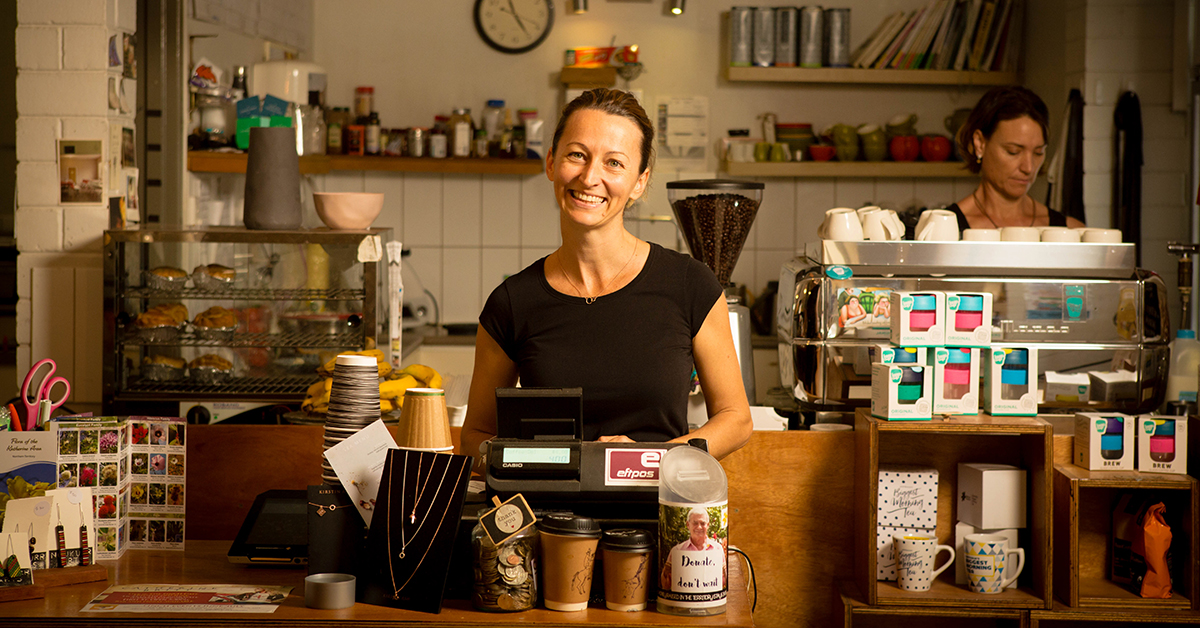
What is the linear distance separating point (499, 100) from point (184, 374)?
231 centimetres

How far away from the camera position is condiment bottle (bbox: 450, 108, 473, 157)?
15.5 feet

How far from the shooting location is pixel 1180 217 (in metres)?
3.90

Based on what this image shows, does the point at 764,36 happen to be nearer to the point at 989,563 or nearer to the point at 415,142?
the point at 415,142

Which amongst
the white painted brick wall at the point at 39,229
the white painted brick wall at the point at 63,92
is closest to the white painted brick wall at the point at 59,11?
the white painted brick wall at the point at 63,92

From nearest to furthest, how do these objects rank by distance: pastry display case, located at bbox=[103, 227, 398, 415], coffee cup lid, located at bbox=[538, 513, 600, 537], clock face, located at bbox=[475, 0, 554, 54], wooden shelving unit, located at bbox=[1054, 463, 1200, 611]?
coffee cup lid, located at bbox=[538, 513, 600, 537], wooden shelving unit, located at bbox=[1054, 463, 1200, 611], pastry display case, located at bbox=[103, 227, 398, 415], clock face, located at bbox=[475, 0, 554, 54]

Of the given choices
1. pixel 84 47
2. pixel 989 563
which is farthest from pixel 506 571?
pixel 84 47

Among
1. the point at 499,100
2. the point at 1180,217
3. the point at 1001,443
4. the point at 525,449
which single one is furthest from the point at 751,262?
the point at 525,449

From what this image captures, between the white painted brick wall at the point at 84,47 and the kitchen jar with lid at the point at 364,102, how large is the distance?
6.09 feet

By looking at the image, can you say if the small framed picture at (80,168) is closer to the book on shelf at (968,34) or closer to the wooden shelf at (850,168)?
the wooden shelf at (850,168)

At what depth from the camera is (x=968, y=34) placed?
4684mm

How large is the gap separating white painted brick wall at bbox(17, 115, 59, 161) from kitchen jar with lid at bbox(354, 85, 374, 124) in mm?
1904

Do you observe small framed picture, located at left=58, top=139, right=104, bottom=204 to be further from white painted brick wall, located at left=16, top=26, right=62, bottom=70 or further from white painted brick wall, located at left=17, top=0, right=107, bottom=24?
white painted brick wall, located at left=17, top=0, right=107, bottom=24

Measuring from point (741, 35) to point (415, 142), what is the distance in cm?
159

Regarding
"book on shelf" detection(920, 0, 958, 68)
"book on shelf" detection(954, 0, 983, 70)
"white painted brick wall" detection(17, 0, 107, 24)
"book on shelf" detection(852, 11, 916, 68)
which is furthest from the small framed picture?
"book on shelf" detection(954, 0, 983, 70)
